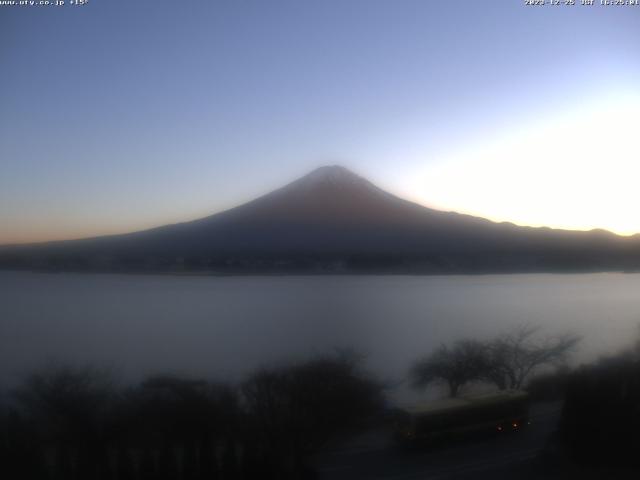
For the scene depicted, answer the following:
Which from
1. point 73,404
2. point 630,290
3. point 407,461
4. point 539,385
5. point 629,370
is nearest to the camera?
A: point 73,404

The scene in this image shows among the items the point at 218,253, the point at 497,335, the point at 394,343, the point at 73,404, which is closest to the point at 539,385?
the point at 497,335

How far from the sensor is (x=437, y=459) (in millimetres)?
2049

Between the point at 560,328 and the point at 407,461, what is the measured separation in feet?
4.24

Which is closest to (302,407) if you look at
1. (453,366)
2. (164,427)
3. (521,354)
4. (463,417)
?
(164,427)

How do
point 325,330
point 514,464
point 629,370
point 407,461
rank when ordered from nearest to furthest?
point 407,461
point 514,464
point 325,330
point 629,370

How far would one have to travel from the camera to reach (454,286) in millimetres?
2580

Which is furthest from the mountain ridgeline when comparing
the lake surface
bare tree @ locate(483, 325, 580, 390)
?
bare tree @ locate(483, 325, 580, 390)

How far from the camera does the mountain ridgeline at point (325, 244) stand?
2230 mm

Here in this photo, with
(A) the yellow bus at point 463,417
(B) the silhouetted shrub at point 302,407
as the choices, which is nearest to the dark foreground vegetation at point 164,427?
(B) the silhouetted shrub at point 302,407

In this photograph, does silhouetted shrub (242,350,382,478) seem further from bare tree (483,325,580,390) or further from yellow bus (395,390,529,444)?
bare tree (483,325,580,390)

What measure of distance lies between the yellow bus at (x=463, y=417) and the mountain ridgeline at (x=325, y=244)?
60 centimetres

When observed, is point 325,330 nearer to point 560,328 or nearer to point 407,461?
point 407,461

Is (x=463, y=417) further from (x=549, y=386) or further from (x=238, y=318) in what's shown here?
(x=238, y=318)

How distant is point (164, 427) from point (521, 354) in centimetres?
170
